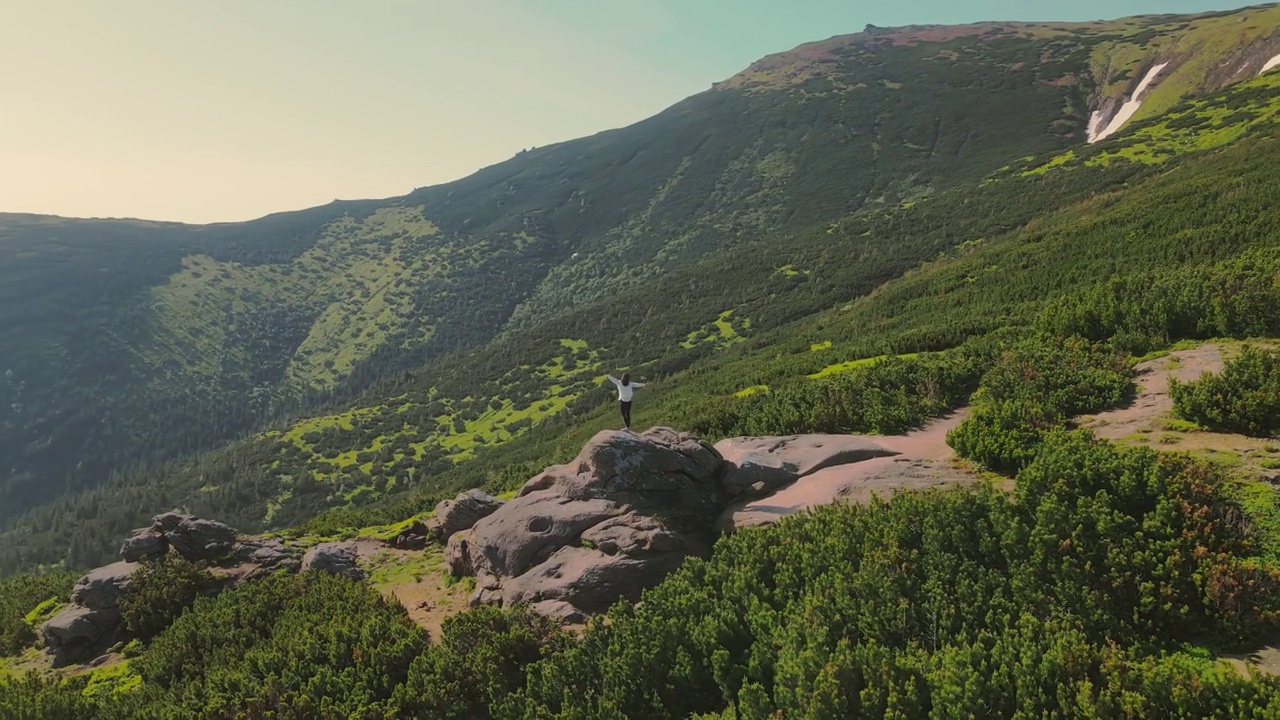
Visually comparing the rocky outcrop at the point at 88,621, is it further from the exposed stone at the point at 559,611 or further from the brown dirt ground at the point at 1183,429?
the brown dirt ground at the point at 1183,429

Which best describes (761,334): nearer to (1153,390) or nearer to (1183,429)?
(1153,390)

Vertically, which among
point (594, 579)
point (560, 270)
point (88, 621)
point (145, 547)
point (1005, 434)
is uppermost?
point (560, 270)

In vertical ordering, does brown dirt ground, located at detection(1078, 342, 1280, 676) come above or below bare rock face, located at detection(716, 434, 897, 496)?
above

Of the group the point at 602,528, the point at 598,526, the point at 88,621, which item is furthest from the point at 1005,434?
the point at 88,621

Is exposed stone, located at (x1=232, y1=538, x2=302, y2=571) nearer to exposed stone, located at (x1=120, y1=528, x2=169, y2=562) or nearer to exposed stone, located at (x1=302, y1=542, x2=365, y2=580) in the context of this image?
exposed stone, located at (x1=302, y1=542, x2=365, y2=580)

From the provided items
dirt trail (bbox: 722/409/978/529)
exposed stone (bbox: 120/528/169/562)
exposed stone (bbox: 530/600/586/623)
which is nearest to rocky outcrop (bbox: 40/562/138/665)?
exposed stone (bbox: 120/528/169/562)

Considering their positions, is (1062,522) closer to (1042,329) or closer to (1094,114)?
(1042,329)

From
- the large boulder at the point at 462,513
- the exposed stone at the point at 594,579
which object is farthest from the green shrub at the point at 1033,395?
the large boulder at the point at 462,513

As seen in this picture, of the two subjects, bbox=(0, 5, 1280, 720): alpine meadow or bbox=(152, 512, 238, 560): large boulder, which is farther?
bbox=(152, 512, 238, 560): large boulder
